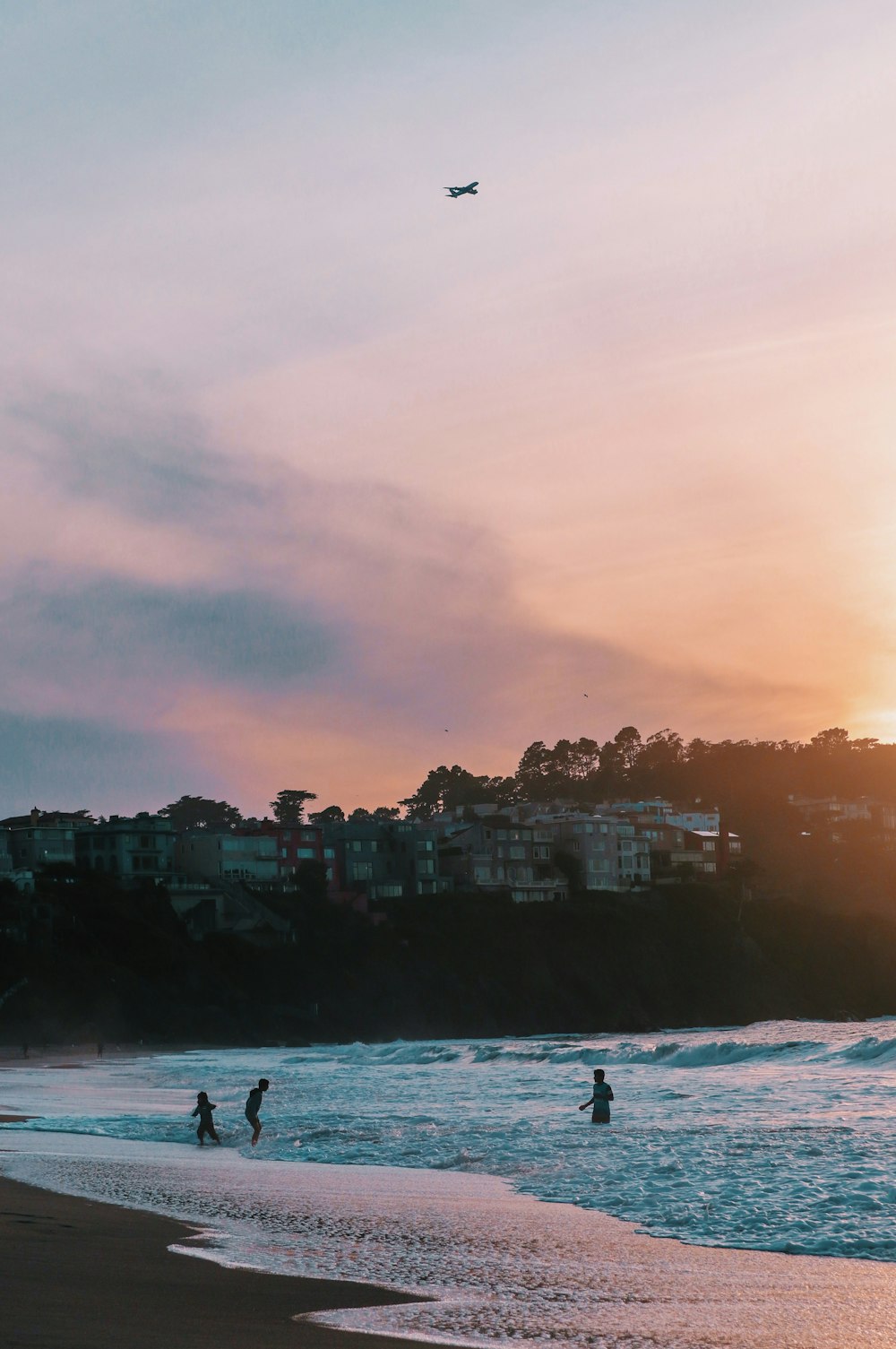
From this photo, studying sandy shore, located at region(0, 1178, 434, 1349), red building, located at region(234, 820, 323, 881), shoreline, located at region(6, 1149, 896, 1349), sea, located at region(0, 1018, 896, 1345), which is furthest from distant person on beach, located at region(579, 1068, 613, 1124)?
red building, located at region(234, 820, 323, 881)

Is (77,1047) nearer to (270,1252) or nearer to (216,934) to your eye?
(216,934)

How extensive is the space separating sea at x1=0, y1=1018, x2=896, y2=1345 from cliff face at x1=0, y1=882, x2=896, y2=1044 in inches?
1893

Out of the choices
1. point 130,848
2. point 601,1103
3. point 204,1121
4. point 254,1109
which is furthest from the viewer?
point 130,848

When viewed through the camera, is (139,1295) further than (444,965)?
No

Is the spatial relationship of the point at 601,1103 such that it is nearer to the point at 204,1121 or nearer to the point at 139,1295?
the point at 204,1121

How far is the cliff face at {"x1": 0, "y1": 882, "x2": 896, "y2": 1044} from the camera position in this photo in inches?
3698

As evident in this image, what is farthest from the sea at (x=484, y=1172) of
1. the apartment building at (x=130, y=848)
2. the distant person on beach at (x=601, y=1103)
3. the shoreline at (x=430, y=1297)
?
the apartment building at (x=130, y=848)

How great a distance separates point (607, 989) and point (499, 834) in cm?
3059

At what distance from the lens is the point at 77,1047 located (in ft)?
262

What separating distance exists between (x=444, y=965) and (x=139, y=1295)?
4136 inches

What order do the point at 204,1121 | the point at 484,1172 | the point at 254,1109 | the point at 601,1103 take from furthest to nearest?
the point at 601,1103
the point at 254,1109
the point at 204,1121
the point at 484,1172

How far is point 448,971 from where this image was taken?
375 ft

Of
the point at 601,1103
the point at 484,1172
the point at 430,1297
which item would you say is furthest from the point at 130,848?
the point at 430,1297

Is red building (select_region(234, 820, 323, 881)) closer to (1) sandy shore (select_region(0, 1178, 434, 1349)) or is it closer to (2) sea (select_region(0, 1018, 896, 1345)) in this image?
(2) sea (select_region(0, 1018, 896, 1345))
